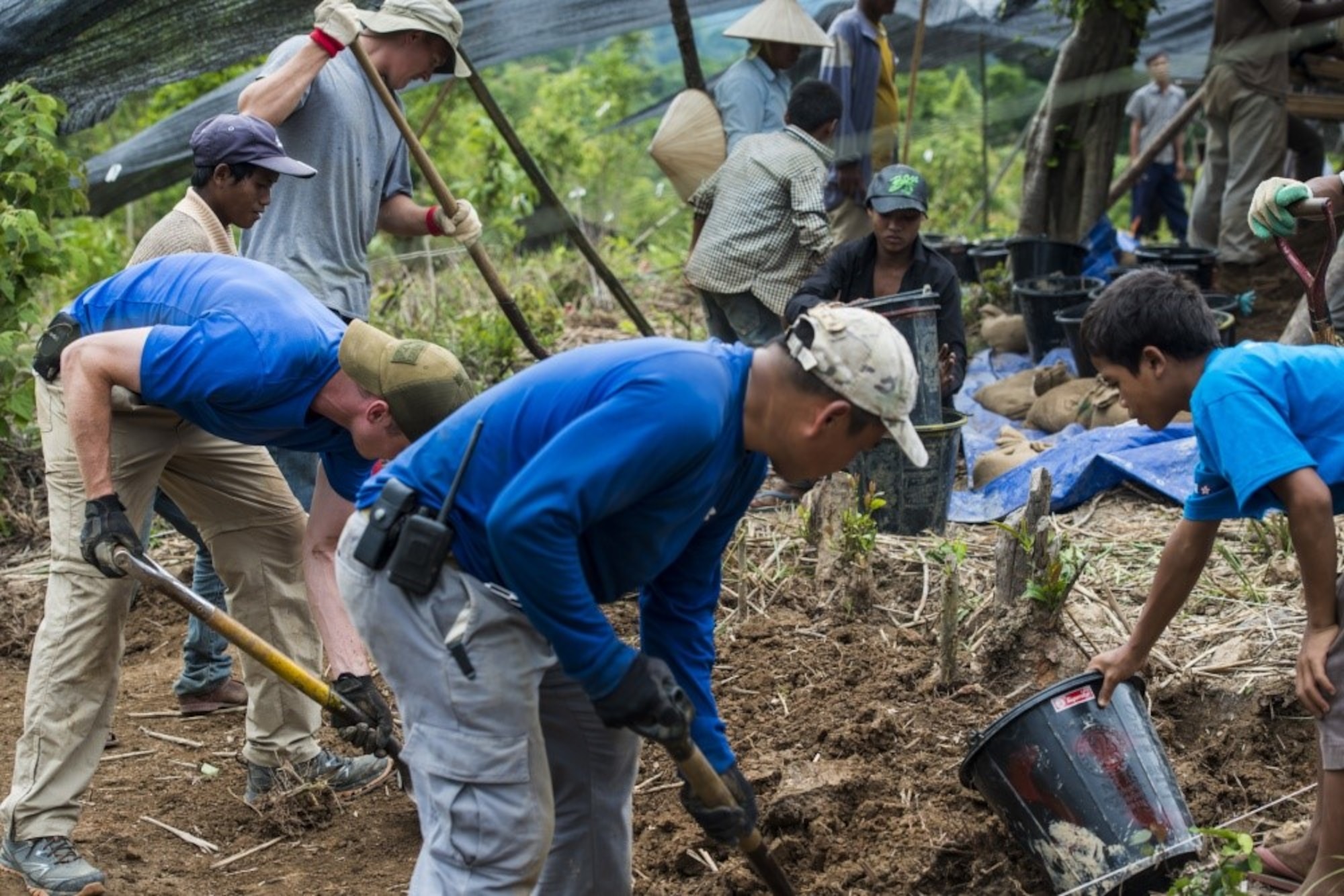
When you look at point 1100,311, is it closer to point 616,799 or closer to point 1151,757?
point 1151,757

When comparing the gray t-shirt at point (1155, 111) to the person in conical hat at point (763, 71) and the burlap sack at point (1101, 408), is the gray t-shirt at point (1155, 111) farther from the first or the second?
the burlap sack at point (1101, 408)

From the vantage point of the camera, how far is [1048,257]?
8492 mm

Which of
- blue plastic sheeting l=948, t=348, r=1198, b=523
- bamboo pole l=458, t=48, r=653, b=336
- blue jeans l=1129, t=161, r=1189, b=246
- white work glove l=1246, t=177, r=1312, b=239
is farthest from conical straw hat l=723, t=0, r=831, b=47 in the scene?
blue jeans l=1129, t=161, r=1189, b=246

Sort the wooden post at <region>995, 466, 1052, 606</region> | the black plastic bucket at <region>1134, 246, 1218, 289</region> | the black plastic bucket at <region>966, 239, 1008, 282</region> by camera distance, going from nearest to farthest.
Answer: the wooden post at <region>995, 466, 1052, 606</region>
the black plastic bucket at <region>1134, 246, 1218, 289</region>
the black plastic bucket at <region>966, 239, 1008, 282</region>

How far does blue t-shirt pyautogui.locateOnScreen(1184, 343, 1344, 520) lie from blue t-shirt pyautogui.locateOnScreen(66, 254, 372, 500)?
1881 millimetres

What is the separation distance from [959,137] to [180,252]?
13.5 metres

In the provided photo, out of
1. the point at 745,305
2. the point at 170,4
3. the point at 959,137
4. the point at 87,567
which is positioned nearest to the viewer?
the point at 87,567

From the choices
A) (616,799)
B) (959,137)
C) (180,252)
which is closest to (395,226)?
(180,252)

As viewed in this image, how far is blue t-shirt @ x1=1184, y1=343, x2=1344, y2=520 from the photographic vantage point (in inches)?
108

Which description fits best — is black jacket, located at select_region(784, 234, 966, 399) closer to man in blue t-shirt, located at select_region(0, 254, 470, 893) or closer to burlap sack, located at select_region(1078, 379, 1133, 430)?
burlap sack, located at select_region(1078, 379, 1133, 430)

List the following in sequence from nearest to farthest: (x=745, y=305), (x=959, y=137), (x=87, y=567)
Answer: (x=87, y=567), (x=745, y=305), (x=959, y=137)

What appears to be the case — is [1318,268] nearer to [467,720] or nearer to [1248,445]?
[1248,445]

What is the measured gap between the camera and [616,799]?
291cm

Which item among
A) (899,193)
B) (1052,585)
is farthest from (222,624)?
(899,193)
